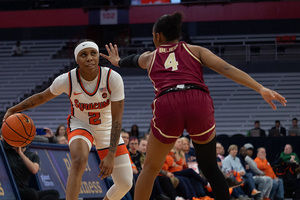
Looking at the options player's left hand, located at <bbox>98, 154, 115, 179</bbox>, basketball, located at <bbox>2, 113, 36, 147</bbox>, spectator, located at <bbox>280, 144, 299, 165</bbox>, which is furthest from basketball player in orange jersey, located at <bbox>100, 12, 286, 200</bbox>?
spectator, located at <bbox>280, 144, 299, 165</bbox>

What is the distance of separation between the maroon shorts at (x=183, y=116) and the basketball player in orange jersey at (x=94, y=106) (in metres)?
0.95

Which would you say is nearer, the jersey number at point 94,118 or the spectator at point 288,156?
the jersey number at point 94,118

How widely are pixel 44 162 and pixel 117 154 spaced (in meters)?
3.07

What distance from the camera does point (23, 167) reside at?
732cm

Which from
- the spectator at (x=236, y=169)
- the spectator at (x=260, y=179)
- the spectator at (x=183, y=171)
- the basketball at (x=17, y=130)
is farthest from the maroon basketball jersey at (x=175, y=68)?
the spectator at (x=260, y=179)

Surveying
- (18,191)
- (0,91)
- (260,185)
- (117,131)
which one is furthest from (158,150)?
(0,91)

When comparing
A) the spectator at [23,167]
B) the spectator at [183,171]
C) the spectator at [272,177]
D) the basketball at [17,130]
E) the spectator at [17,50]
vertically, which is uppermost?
the spectator at [17,50]

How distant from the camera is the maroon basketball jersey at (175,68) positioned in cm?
447

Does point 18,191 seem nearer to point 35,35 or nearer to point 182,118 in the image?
point 182,118

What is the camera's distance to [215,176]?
451 cm

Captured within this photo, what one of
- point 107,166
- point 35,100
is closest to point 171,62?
point 107,166

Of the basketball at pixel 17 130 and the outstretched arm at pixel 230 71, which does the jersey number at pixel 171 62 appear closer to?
the outstretched arm at pixel 230 71

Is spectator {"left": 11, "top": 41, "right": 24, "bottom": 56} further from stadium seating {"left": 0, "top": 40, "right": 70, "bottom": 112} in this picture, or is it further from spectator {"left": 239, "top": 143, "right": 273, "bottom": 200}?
spectator {"left": 239, "top": 143, "right": 273, "bottom": 200}

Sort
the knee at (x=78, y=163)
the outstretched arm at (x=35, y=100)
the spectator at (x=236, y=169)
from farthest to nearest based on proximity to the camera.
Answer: the spectator at (x=236, y=169), the outstretched arm at (x=35, y=100), the knee at (x=78, y=163)
